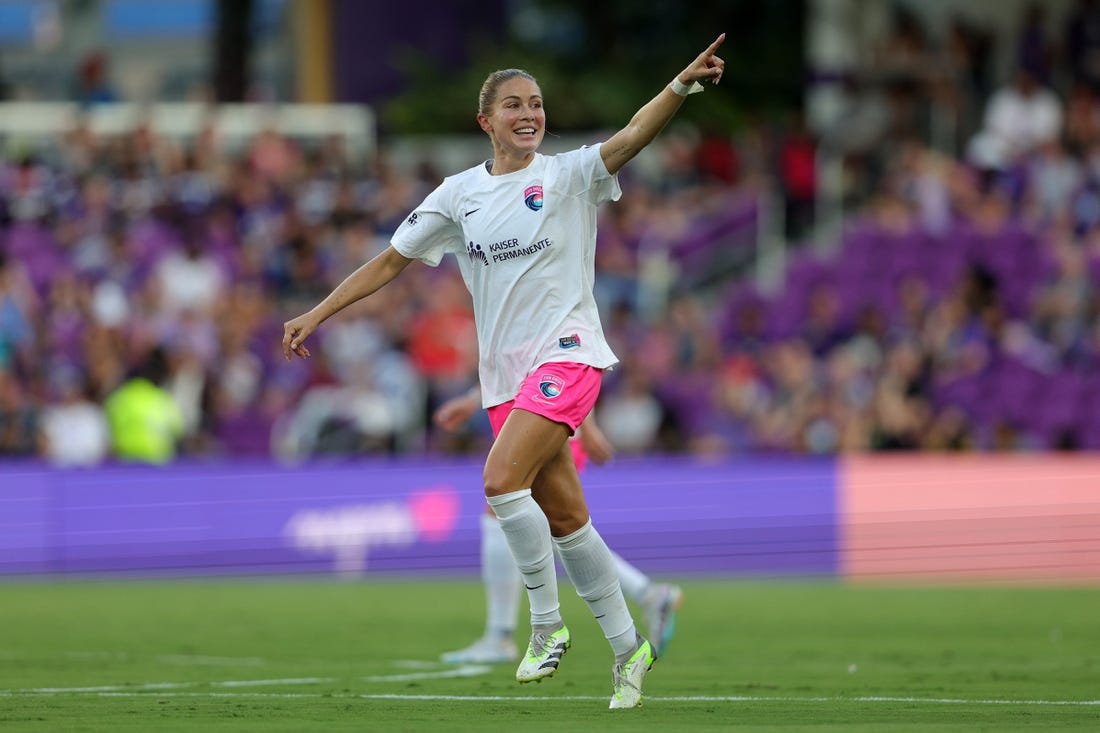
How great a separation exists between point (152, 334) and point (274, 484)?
3406mm

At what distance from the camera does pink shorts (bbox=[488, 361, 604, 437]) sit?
26.5 ft

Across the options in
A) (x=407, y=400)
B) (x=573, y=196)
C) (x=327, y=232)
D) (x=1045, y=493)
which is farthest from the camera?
(x=327, y=232)

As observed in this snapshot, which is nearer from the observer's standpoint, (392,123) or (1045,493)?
(1045,493)

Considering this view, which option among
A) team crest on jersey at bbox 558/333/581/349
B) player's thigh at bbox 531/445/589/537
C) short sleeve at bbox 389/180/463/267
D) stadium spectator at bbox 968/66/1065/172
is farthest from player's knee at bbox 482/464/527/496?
stadium spectator at bbox 968/66/1065/172

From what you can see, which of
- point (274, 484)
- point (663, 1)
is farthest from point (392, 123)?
point (274, 484)

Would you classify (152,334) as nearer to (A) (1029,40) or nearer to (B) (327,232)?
(B) (327,232)

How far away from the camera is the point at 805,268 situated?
21797mm

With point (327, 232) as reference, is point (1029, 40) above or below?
above

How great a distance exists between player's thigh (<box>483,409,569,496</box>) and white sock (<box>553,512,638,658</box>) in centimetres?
39

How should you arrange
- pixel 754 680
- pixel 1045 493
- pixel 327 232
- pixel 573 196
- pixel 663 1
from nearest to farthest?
pixel 573 196 < pixel 754 680 < pixel 1045 493 < pixel 327 232 < pixel 663 1

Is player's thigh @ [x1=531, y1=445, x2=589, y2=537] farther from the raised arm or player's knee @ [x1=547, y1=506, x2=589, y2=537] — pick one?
the raised arm

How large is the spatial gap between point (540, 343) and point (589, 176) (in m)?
0.74

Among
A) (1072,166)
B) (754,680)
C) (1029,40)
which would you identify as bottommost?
(754,680)

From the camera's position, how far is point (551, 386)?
8.10m
